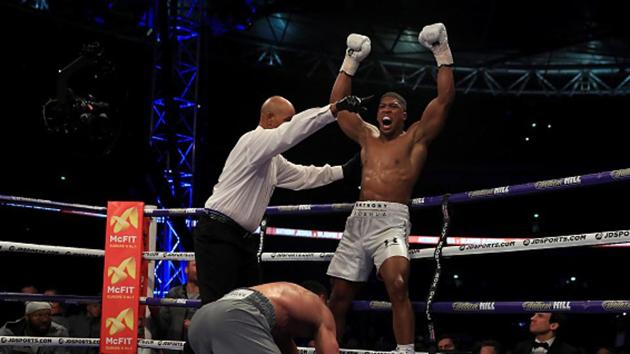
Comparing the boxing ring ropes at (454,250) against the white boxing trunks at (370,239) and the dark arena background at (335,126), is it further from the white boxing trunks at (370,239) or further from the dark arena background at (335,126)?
the dark arena background at (335,126)

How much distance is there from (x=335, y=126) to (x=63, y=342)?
949cm

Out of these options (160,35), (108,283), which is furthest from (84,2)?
(108,283)

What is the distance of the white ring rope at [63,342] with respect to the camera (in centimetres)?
388

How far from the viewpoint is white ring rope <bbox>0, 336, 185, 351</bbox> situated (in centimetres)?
388

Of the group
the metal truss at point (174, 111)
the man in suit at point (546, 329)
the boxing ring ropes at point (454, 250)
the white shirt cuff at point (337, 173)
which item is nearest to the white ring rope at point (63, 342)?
the boxing ring ropes at point (454, 250)

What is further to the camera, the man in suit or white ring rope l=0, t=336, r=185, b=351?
the man in suit

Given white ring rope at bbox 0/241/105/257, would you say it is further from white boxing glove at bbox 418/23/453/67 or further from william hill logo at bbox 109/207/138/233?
white boxing glove at bbox 418/23/453/67

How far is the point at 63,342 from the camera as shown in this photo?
409 centimetres

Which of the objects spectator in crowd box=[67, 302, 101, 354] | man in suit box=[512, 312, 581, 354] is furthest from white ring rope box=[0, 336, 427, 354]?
spectator in crowd box=[67, 302, 101, 354]

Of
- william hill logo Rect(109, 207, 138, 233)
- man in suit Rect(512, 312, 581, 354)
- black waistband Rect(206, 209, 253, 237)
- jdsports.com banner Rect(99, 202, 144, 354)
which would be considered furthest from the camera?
man in suit Rect(512, 312, 581, 354)

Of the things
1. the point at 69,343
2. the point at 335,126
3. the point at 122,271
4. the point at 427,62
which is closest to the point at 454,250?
the point at 122,271

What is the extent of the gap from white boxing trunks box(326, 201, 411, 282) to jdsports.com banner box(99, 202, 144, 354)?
1.19 meters

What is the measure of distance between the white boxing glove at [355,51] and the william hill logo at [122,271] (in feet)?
5.04

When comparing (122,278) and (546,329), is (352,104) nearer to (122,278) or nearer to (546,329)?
(122,278)
